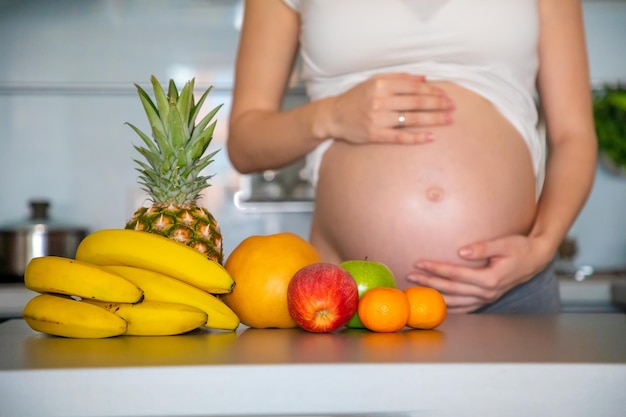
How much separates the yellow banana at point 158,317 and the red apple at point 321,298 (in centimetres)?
10

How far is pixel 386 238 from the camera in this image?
1.25 meters

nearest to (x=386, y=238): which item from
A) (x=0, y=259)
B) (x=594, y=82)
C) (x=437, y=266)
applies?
(x=437, y=266)

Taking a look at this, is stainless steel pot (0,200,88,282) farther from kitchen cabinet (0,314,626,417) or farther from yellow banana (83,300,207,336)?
kitchen cabinet (0,314,626,417)

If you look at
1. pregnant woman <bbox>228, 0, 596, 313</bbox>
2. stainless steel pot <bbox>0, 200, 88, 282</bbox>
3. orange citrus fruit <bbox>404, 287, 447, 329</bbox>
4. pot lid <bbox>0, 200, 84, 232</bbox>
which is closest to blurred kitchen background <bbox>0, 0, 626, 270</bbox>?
pot lid <bbox>0, 200, 84, 232</bbox>

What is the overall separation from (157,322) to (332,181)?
1.91 feet

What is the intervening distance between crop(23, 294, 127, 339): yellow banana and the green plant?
2.38 metres

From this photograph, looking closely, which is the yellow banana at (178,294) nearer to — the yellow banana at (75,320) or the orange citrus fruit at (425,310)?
the yellow banana at (75,320)

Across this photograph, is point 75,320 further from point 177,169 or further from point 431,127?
point 431,127

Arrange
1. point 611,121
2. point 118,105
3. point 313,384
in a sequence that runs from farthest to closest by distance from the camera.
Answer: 1. point 118,105
2. point 611,121
3. point 313,384

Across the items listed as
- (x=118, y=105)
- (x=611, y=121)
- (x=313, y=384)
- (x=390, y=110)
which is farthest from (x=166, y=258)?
(x=611, y=121)

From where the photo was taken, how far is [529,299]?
50.7 inches

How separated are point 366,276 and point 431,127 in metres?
0.46

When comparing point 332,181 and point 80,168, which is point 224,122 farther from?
point 332,181

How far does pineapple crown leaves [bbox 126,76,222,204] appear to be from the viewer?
0.91 metres
